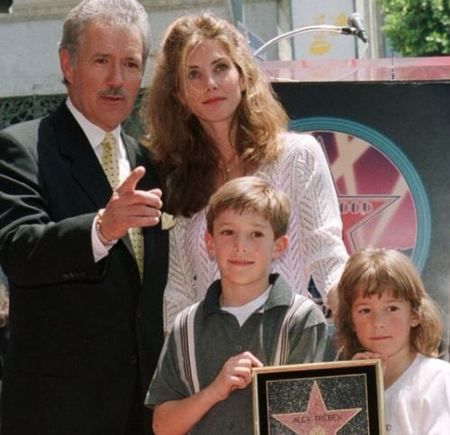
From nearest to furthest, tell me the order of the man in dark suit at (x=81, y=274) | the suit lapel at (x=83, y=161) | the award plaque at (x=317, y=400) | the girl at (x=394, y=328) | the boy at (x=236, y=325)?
the award plaque at (x=317, y=400) → the boy at (x=236, y=325) → the girl at (x=394, y=328) → the man in dark suit at (x=81, y=274) → the suit lapel at (x=83, y=161)

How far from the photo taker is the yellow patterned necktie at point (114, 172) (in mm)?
3498

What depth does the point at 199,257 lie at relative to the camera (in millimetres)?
3512

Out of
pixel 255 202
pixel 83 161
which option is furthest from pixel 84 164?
pixel 255 202

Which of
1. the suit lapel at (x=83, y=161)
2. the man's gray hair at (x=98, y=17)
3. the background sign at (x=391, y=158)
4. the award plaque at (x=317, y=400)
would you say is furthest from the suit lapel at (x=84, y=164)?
the background sign at (x=391, y=158)

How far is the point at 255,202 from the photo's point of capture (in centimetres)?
312

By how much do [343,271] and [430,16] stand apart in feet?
81.3

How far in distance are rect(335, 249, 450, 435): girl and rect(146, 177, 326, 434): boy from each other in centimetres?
19

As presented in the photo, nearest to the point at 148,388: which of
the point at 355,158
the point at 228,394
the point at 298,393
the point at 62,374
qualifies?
the point at 62,374

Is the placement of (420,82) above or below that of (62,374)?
above

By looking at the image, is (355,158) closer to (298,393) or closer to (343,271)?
(343,271)

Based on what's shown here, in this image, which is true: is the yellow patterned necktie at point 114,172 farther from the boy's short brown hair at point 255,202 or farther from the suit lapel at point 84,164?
the boy's short brown hair at point 255,202

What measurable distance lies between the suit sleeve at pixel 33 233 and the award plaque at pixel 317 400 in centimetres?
61

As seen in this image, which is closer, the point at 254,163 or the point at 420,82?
the point at 254,163

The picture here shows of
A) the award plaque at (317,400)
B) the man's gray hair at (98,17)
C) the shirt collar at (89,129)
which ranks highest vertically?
the man's gray hair at (98,17)
